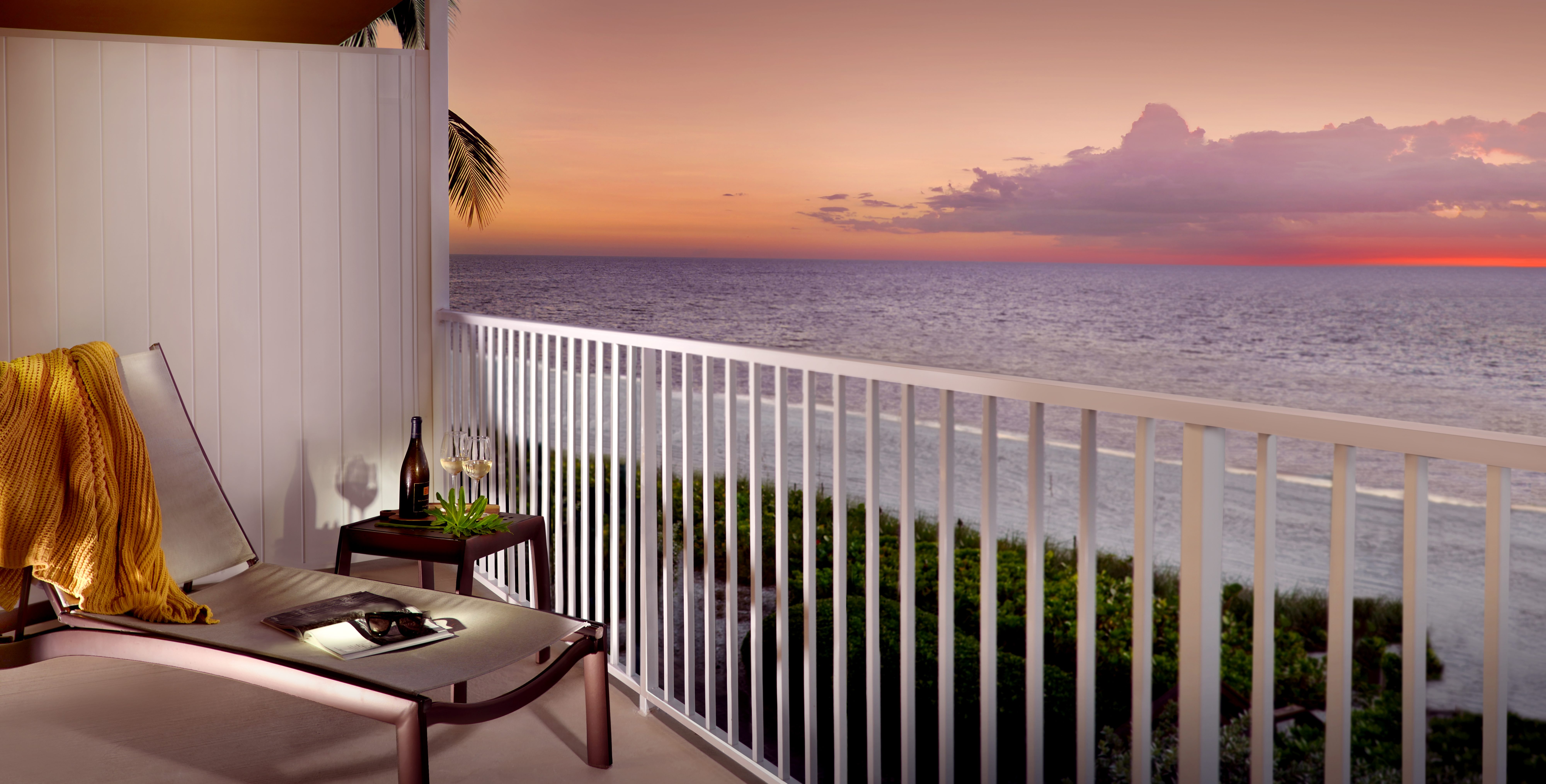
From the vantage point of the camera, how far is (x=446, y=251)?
4.05m

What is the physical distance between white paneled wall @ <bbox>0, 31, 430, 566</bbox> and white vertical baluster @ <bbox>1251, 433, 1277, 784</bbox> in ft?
10.8

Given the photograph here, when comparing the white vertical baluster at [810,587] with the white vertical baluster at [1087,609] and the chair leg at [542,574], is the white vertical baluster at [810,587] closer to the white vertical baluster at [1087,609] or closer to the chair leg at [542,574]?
the white vertical baluster at [1087,609]

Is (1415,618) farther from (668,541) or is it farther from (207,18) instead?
(207,18)

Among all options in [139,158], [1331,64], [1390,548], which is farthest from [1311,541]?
[139,158]

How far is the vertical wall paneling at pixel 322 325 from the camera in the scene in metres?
3.71

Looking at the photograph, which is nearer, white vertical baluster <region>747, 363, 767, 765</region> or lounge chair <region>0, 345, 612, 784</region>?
lounge chair <region>0, 345, 612, 784</region>

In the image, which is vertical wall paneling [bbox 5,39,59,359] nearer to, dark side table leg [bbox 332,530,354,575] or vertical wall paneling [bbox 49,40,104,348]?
vertical wall paneling [bbox 49,40,104,348]

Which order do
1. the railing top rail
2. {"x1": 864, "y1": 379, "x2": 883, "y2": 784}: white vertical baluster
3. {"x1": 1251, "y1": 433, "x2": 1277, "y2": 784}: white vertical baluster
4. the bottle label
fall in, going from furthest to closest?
the bottle label < {"x1": 864, "y1": 379, "x2": 883, "y2": 784}: white vertical baluster < {"x1": 1251, "y1": 433, "x2": 1277, "y2": 784}: white vertical baluster < the railing top rail

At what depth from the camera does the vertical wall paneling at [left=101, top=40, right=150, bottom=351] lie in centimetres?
344

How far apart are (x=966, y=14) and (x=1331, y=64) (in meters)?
7.51

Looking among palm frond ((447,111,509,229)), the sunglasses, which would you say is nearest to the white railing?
the sunglasses

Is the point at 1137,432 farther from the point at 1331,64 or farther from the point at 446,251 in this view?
the point at 1331,64

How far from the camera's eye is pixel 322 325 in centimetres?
381

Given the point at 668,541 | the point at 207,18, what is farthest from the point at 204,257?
the point at 668,541
